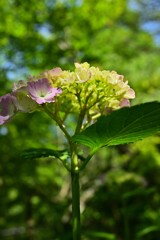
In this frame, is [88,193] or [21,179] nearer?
[21,179]

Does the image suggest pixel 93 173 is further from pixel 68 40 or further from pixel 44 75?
pixel 44 75

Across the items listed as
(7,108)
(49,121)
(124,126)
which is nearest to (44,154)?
(7,108)

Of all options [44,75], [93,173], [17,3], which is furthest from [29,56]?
[44,75]

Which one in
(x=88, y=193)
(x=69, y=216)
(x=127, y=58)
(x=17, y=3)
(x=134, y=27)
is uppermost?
(x=134, y=27)

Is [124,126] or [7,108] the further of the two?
[7,108]

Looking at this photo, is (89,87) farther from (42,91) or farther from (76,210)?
(76,210)

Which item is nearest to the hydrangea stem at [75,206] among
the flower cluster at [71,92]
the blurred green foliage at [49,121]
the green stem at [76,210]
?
the green stem at [76,210]

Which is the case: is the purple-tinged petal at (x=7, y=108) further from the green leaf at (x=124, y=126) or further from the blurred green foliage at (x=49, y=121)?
the blurred green foliage at (x=49, y=121)
